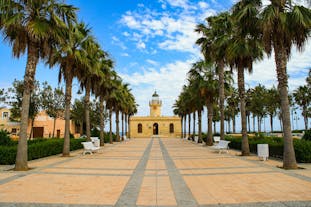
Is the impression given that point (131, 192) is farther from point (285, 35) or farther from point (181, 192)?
point (285, 35)

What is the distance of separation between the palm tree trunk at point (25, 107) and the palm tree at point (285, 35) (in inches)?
373

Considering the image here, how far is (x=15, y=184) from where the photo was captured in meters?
7.54

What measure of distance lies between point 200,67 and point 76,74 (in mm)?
13052

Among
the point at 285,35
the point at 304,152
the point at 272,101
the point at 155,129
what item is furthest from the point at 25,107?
the point at 155,129

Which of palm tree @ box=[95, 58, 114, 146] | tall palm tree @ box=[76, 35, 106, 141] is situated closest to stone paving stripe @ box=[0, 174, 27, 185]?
tall palm tree @ box=[76, 35, 106, 141]

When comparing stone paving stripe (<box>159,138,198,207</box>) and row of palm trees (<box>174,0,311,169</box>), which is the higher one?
row of palm trees (<box>174,0,311,169</box>)

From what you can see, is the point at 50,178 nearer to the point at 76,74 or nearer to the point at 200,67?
the point at 76,74

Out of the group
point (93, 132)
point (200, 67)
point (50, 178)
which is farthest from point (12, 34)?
point (93, 132)

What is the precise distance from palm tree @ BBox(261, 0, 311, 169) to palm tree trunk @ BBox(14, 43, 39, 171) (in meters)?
9.49

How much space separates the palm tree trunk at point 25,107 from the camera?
1044 centimetres

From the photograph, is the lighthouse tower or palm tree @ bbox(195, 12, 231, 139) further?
the lighthouse tower

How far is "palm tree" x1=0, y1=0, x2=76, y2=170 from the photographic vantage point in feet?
33.7

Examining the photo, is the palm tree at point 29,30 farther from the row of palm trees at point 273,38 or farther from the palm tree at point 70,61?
the row of palm trees at point 273,38

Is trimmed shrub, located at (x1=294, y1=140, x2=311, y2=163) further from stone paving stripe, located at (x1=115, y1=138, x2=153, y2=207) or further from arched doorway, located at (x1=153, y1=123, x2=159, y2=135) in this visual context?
arched doorway, located at (x1=153, y1=123, x2=159, y2=135)
